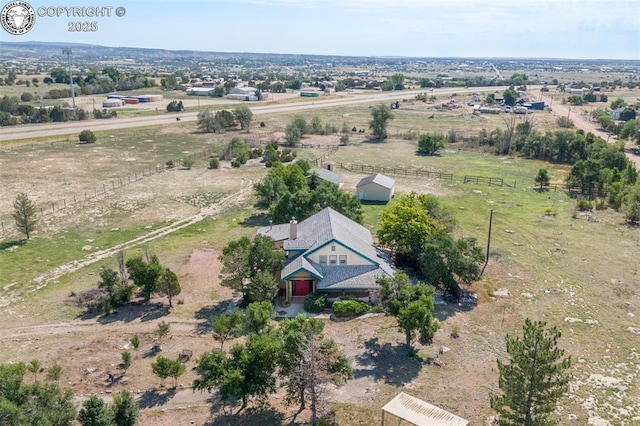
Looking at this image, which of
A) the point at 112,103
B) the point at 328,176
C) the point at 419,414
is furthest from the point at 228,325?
the point at 112,103

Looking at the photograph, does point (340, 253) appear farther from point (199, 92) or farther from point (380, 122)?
point (199, 92)

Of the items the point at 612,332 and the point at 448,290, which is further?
the point at 448,290

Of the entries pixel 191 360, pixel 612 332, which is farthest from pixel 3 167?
pixel 612 332

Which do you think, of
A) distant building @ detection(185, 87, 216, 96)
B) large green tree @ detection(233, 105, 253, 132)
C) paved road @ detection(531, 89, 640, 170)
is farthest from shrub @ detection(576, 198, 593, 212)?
distant building @ detection(185, 87, 216, 96)

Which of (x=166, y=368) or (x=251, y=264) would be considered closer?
(x=166, y=368)

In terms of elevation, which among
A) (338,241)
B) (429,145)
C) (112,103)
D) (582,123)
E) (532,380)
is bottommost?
(532,380)

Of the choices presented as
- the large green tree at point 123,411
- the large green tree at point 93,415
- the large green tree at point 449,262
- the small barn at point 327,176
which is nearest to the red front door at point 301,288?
the large green tree at point 449,262

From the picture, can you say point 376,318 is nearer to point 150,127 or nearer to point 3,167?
point 3,167

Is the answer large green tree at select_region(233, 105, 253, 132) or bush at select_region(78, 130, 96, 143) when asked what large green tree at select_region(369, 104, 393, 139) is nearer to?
large green tree at select_region(233, 105, 253, 132)
